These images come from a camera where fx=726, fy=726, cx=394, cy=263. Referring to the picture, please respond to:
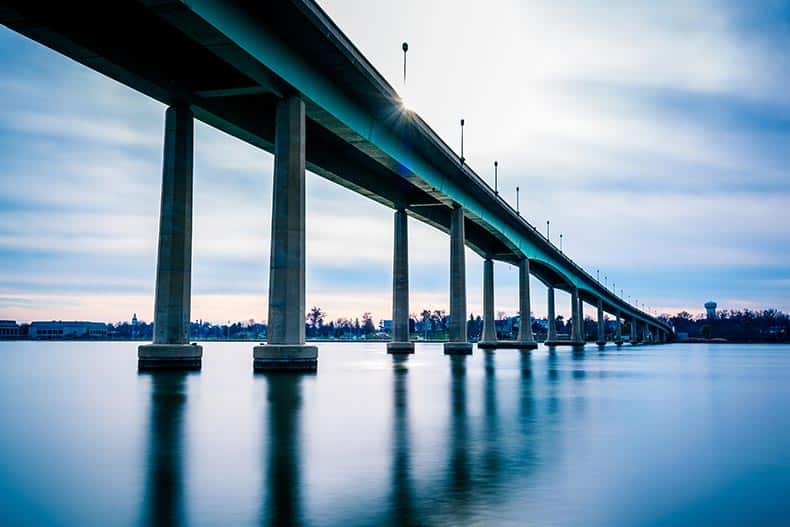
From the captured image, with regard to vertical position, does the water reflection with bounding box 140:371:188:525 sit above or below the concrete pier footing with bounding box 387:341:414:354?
below

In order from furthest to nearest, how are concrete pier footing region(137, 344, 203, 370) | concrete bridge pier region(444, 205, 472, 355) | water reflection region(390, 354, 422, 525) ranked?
1. concrete bridge pier region(444, 205, 472, 355)
2. concrete pier footing region(137, 344, 203, 370)
3. water reflection region(390, 354, 422, 525)

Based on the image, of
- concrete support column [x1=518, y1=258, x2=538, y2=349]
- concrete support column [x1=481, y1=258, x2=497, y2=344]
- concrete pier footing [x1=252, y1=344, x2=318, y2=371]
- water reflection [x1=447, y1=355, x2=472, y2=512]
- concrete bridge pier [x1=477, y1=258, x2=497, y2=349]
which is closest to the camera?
water reflection [x1=447, y1=355, x2=472, y2=512]

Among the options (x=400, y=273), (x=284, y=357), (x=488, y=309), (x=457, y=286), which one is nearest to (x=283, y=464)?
(x=284, y=357)

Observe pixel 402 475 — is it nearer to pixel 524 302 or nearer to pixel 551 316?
pixel 524 302

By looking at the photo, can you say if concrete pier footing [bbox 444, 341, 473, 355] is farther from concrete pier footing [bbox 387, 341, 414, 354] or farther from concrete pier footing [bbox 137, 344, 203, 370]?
concrete pier footing [bbox 137, 344, 203, 370]

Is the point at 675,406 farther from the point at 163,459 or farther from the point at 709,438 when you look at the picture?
the point at 163,459

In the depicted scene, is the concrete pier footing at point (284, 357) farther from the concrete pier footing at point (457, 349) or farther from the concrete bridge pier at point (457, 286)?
the concrete bridge pier at point (457, 286)

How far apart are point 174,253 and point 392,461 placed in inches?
1053

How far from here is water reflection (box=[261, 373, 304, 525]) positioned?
666cm

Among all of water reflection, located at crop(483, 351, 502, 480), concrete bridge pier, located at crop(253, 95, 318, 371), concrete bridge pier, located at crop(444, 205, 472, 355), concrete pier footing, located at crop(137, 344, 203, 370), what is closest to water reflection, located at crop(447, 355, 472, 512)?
water reflection, located at crop(483, 351, 502, 480)

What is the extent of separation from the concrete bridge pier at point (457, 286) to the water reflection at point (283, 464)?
47.8 meters

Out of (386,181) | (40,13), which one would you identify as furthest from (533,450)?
(386,181)

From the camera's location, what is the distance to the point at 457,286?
6794 centimetres

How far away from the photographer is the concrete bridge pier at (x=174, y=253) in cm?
3394
